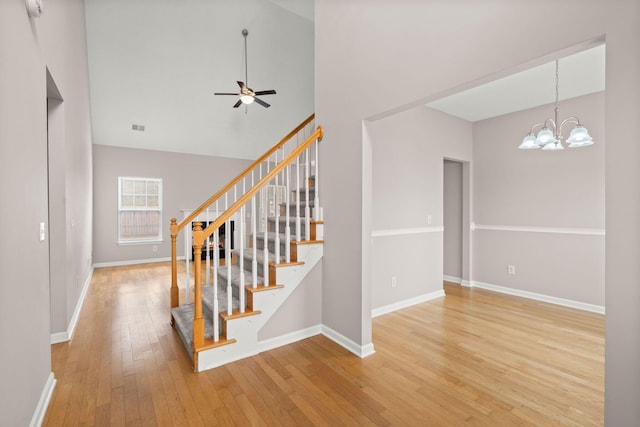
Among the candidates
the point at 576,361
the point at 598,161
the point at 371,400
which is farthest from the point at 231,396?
the point at 598,161

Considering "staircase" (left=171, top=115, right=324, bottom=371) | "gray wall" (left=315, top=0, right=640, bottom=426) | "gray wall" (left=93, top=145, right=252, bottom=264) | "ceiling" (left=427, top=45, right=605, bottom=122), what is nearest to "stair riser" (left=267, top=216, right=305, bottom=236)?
"staircase" (left=171, top=115, right=324, bottom=371)

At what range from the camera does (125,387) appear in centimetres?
206

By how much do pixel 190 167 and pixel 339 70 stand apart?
18.9 feet

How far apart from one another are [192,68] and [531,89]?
5539mm

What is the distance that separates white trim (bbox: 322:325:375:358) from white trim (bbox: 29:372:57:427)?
2088 millimetres

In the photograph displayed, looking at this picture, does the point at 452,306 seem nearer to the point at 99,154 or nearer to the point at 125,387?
the point at 125,387

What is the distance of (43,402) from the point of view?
1811mm

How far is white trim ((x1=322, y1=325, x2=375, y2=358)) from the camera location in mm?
2535

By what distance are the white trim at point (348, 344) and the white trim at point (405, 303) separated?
0.81 m

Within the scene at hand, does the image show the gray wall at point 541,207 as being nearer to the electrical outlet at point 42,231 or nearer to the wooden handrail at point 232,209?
the wooden handrail at point 232,209

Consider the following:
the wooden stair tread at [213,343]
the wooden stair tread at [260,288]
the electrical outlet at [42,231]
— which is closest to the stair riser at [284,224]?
the wooden stair tread at [260,288]

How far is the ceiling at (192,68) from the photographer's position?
471 centimetres

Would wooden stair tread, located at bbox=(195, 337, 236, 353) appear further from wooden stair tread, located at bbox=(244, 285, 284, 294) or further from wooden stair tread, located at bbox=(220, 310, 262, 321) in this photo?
wooden stair tread, located at bbox=(244, 285, 284, 294)

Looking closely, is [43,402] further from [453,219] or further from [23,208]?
[453,219]
